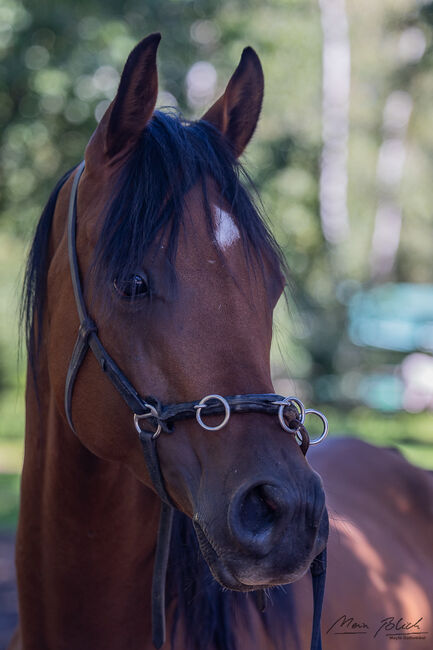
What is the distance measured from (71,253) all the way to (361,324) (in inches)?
504

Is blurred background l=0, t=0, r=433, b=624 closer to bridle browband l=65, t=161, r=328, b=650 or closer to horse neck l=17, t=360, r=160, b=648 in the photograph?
bridle browband l=65, t=161, r=328, b=650

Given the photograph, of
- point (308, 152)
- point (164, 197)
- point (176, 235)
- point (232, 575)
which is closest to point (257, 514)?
point (232, 575)

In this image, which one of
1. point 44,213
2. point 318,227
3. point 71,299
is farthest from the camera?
point 318,227

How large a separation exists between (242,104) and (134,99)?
1.41 ft

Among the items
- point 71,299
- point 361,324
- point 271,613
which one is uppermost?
point 71,299

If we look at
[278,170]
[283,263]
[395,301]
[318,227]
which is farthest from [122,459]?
[395,301]

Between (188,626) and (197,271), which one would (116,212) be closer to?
(197,271)

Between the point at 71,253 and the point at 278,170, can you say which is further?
the point at 278,170

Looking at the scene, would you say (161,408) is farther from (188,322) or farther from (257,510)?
(257,510)

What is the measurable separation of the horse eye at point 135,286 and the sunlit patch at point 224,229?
20 cm

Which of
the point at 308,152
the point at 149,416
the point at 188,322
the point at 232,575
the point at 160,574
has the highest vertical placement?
the point at 308,152

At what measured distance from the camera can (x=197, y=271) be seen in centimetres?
154

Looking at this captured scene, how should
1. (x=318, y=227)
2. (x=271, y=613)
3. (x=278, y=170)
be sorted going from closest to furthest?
(x=271, y=613) < (x=278, y=170) < (x=318, y=227)

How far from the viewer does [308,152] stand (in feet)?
34.9
